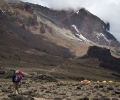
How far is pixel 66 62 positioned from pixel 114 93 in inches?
5130

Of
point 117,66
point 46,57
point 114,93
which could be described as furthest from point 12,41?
point 114,93

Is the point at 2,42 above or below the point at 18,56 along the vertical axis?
above

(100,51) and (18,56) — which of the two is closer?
(18,56)

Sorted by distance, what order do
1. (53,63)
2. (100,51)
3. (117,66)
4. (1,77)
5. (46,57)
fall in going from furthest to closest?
(100,51) → (117,66) → (46,57) → (53,63) → (1,77)

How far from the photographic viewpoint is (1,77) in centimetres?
5359

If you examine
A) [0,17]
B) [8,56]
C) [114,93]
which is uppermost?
[0,17]

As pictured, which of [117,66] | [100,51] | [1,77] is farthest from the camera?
[100,51]

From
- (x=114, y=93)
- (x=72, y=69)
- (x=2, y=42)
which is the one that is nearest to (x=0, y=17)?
(x=2, y=42)

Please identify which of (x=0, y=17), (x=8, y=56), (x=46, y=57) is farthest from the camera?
(x=0, y=17)

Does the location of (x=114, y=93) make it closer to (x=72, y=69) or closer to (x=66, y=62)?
(x=72, y=69)

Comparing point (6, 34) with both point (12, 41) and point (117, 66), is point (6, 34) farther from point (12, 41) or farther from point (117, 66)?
point (117, 66)

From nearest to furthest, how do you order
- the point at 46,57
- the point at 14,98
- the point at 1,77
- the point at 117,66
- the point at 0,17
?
the point at 14,98
the point at 1,77
the point at 46,57
the point at 117,66
the point at 0,17

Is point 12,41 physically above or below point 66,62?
above

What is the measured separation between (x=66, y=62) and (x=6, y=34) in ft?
173
